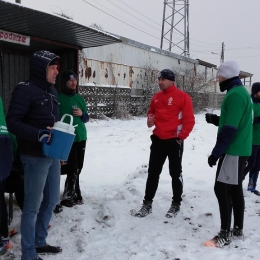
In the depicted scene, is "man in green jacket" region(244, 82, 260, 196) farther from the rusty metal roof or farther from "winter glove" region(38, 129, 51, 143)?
"winter glove" region(38, 129, 51, 143)

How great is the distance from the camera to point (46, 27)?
4.74 m

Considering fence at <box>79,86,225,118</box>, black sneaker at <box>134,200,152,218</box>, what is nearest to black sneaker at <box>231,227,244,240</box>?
black sneaker at <box>134,200,152,218</box>

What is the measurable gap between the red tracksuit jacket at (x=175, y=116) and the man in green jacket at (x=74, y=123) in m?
1.05

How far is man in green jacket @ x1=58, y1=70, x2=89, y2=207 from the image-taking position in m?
4.15

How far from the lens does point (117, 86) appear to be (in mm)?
15609

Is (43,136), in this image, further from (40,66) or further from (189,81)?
(189,81)

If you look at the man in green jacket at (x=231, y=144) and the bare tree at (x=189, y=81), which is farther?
the bare tree at (x=189, y=81)

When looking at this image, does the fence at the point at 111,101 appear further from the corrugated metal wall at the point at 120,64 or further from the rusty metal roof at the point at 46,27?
the rusty metal roof at the point at 46,27

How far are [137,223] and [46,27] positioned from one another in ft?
10.2

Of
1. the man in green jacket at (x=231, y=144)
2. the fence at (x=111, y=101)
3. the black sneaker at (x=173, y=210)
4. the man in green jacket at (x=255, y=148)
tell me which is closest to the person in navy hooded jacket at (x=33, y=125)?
the man in green jacket at (x=231, y=144)

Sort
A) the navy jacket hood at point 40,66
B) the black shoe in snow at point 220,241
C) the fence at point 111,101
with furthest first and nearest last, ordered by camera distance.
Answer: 1. the fence at point 111,101
2. the black shoe in snow at point 220,241
3. the navy jacket hood at point 40,66

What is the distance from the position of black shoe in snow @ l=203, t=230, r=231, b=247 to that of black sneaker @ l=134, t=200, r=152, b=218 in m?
1.01

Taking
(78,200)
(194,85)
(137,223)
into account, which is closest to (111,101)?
(194,85)

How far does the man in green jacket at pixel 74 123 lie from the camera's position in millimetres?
4148
